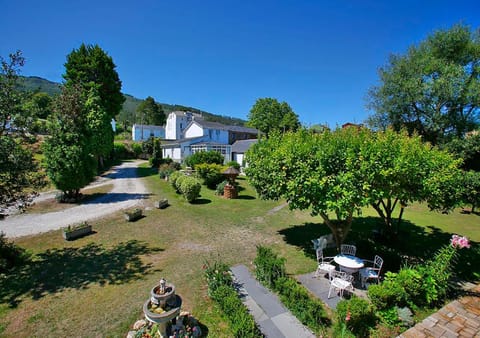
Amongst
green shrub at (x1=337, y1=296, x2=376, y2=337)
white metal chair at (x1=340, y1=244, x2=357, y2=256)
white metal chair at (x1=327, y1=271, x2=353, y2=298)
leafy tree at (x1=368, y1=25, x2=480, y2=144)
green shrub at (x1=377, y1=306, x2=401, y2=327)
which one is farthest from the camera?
leafy tree at (x1=368, y1=25, x2=480, y2=144)

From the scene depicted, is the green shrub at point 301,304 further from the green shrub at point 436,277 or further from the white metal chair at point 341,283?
the green shrub at point 436,277

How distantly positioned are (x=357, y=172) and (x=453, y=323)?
4.24m

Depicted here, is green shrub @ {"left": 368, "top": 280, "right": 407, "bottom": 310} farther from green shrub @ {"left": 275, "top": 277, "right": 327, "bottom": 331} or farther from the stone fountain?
the stone fountain

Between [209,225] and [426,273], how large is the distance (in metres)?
9.17

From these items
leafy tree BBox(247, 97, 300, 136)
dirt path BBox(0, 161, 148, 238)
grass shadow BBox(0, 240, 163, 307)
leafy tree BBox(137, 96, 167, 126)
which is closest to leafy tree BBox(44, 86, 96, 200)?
dirt path BBox(0, 161, 148, 238)

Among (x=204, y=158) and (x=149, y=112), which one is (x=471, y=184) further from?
(x=149, y=112)

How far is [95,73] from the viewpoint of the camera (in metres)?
26.8

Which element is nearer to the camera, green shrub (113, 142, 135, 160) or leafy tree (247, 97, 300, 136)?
green shrub (113, 142, 135, 160)

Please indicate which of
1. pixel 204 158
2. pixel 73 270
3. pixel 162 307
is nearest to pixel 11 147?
pixel 73 270

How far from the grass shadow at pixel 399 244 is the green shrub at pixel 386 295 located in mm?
2410

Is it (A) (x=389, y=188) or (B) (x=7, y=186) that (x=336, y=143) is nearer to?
(A) (x=389, y=188)

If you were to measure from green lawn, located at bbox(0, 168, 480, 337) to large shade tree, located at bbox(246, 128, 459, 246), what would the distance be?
2.87 m

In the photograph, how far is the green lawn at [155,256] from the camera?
531cm

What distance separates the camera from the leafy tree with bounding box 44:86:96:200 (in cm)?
1412
